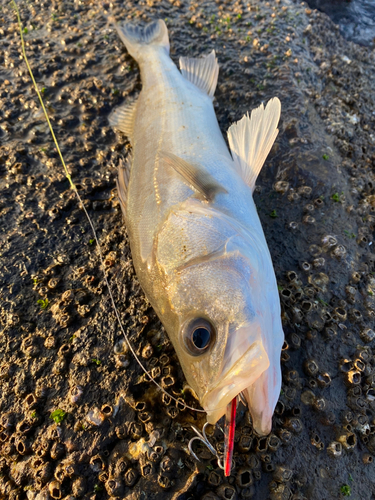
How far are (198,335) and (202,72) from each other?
367cm

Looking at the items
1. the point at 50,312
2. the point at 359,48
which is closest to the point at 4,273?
the point at 50,312

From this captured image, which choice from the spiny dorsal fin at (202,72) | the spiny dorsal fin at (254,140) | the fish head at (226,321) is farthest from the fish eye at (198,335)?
the spiny dorsal fin at (202,72)

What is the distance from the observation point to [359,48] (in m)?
5.39

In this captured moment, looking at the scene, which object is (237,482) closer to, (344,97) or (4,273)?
(4,273)

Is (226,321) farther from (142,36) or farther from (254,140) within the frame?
(142,36)

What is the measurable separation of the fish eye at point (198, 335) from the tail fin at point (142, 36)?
415 centimetres

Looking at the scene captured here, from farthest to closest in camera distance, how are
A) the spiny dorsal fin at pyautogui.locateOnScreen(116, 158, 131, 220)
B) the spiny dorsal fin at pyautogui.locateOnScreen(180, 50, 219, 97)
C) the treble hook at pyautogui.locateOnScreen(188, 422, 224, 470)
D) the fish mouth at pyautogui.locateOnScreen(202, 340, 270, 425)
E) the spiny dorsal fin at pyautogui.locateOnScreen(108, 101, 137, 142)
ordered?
the spiny dorsal fin at pyautogui.locateOnScreen(180, 50, 219, 97), the spiny dorsal fin at pyautogui.locateOnScreen(108, 101, 137, 142), the spiny dorsal fin at pyautogui.locateOnScreen(116, 158, 131, 220), the treble hook at pyautogui.locateOnScreen(188, 422, 224, 470), the fish mouth at pyautogui.locateOnScreen(202, 340, 270, 425)

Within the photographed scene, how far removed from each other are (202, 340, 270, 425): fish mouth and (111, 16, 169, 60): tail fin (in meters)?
4.47

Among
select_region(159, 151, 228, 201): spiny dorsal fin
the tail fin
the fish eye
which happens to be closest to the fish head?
the fish eye

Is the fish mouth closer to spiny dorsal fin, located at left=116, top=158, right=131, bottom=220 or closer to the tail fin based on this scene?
spiny dorsal fin, located at left=116, top=158, right=131, bottom=220

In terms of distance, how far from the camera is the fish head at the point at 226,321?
180cm

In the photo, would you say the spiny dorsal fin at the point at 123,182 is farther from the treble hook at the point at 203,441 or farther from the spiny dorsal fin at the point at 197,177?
the treble hook at the point at 203,441

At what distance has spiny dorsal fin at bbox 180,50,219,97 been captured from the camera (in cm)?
404

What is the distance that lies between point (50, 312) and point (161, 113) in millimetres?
2429
